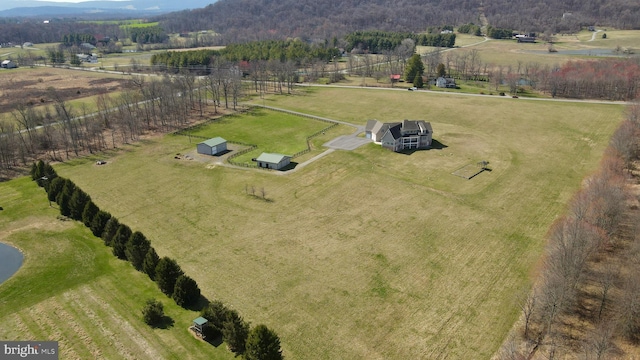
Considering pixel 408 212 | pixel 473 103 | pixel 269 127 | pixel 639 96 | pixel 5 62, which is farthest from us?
pixel 5 62

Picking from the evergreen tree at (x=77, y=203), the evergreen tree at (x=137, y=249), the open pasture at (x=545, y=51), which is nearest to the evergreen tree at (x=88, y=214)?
the evergreen tree at (x=77, y=203)

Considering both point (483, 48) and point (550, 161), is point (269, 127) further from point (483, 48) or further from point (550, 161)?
point (483, 48)

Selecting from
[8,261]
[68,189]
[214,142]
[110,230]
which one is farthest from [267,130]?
[8,261]

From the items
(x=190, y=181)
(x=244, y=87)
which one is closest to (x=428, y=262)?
(x=190, y=181)

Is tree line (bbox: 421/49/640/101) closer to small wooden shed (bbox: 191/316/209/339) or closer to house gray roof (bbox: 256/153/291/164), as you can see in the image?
house gray roof (bbox: 256/153/291/164)

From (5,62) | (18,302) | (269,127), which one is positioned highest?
(5,62)

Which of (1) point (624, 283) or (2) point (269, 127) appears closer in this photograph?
(1) point (624, 283)

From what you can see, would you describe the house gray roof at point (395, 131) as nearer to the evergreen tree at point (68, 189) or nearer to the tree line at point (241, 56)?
the evergreen tree at point (68, 189)

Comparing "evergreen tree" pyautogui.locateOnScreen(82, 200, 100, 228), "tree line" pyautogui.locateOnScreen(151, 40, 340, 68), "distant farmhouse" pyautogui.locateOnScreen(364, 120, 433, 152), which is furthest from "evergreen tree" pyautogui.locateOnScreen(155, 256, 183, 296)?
"tree line" pyautogui.locateOnScreen(151, 40, 340, 68)
